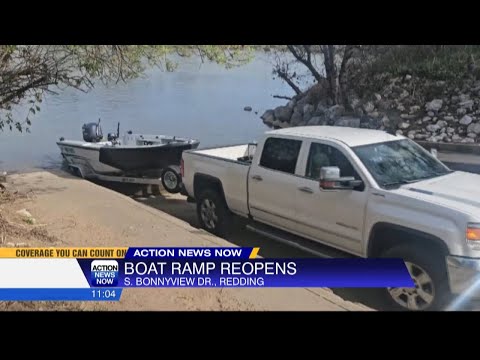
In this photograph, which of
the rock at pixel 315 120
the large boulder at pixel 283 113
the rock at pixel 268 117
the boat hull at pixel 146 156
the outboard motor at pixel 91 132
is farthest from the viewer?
the rock at pixel 268 117

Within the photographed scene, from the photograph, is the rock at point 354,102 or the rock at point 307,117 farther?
the rock at point 307,117

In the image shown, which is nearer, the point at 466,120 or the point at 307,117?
the point at 466,120

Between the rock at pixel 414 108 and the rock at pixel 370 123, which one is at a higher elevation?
the rock at pixel 414 108

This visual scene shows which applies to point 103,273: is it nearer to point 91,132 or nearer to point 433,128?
point 91,132

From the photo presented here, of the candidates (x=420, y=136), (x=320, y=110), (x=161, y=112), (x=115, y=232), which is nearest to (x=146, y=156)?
(x=115, y=232)

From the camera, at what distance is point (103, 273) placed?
467 cm

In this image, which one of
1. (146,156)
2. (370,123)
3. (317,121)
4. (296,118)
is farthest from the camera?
(296,118)

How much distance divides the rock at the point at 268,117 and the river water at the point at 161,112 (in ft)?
0.87

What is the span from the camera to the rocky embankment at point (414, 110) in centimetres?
1514

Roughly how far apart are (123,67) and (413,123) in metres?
10.5

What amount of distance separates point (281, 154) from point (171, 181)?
4.63 m

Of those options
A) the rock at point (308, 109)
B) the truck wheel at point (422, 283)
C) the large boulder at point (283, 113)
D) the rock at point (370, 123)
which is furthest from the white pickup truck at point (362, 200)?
the large boulder at point (283, 113)

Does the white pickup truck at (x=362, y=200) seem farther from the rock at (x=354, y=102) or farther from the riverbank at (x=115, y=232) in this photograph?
the rock at (x=354, y=102)

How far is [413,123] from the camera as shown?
53.5 feet
